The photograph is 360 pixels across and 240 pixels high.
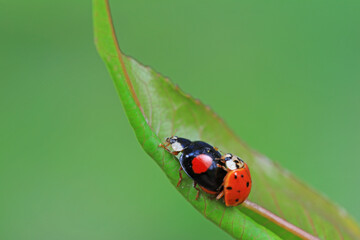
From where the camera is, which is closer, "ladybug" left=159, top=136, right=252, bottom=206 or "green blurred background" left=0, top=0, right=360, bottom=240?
"ladybug" left=159, top=136, right=252, bottom=206

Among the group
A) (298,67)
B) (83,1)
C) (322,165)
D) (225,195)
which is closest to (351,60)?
(298,67)

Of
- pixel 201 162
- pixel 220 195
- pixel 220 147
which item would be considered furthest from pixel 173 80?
pixel 220 195

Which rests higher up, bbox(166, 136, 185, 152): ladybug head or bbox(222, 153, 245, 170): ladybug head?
bbox(166, 136, 185, 152): ladybug head

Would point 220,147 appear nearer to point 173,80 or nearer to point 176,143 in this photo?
point 176,143

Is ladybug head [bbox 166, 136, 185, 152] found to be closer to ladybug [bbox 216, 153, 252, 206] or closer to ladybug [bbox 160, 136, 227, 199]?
ladybug [bbox 160, 136, 227, 199]

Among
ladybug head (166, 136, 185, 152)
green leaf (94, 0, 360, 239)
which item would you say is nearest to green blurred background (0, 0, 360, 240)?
green leaf (94, 0, 360, 239)

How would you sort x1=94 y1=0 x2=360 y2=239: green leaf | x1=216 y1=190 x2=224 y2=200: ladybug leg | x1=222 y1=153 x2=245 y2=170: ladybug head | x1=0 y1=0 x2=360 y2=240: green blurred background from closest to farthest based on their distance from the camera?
x1=94 y1=0 x2=360 y2=239: green leaf → x1=216 y1=190 x2=224 y2=200: ladybug leg → x1=222 y1=153 x2=245 y2=170: ladybug head → x1=0 y1=0 x2=360 y2=240: green blurred background
